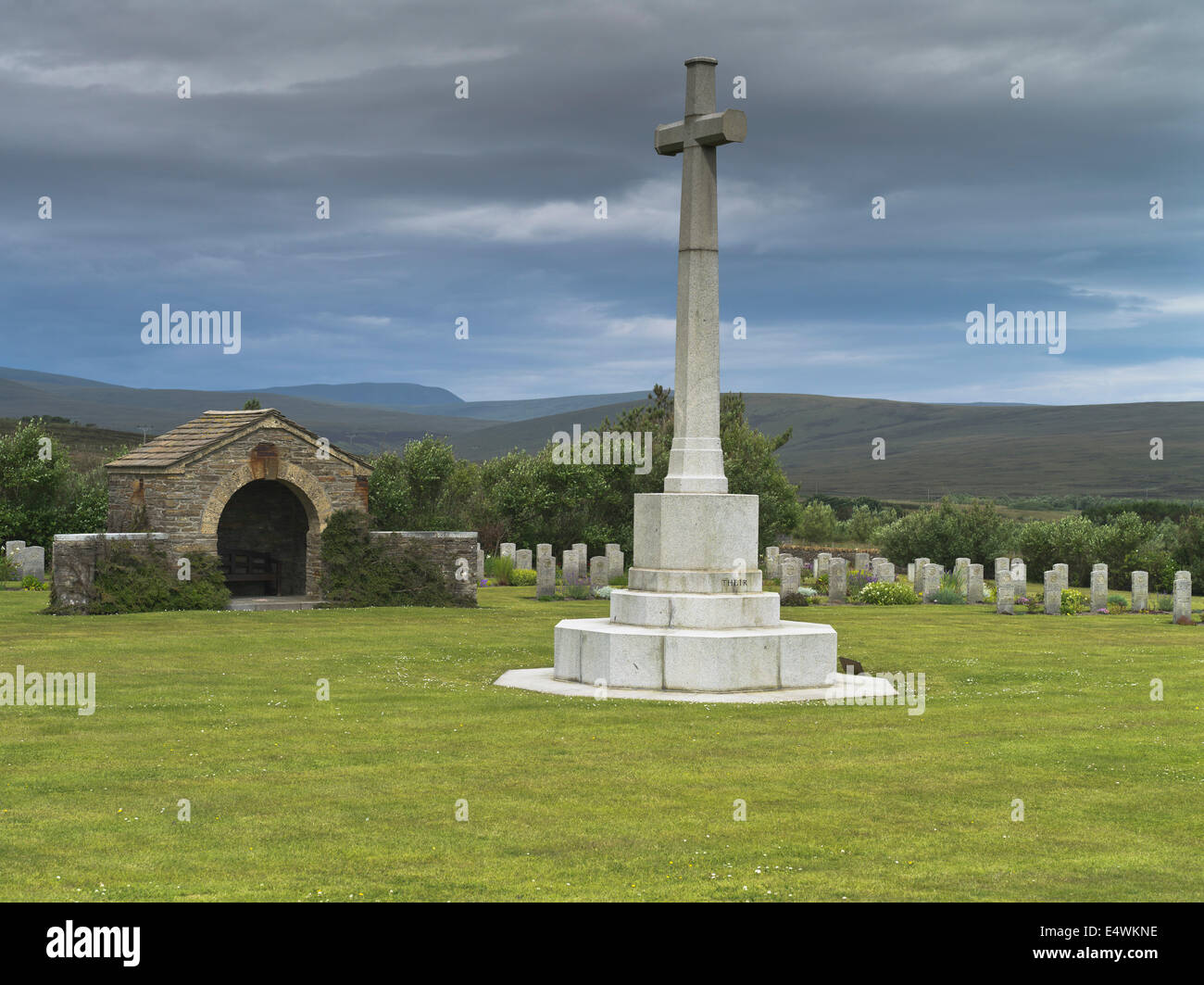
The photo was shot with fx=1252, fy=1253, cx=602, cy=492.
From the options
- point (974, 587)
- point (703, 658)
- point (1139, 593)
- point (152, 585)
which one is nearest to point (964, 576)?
point (974, 587)

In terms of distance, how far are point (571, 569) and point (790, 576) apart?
642 cm

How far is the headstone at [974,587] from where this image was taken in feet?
111

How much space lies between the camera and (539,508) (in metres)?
48.0

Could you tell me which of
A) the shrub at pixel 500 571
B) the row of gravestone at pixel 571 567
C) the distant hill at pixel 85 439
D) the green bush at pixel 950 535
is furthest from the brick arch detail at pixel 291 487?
the distant hill at pixel 85 439

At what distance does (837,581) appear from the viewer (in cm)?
3416

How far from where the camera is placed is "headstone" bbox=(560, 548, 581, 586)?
36.0 meters

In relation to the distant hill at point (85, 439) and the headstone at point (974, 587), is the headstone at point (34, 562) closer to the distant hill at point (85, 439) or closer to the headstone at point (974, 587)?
the headstone at point (974, 587)

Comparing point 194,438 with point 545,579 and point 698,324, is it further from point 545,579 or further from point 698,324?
point 698,324

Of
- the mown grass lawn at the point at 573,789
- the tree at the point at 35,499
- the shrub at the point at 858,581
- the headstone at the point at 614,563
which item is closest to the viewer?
the mown grass lawn at the point at 573,789

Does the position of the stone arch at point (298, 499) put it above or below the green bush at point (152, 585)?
above

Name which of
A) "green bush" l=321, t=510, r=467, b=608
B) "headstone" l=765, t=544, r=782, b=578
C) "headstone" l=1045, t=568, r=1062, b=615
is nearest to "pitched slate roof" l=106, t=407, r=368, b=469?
"green bush" l=321, t=510, r=467, b=608

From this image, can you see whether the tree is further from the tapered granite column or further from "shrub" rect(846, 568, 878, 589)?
the tapered granite column

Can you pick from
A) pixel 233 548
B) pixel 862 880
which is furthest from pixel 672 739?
pixel 233 548

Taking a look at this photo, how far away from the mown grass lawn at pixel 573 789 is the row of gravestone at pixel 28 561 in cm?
1808
